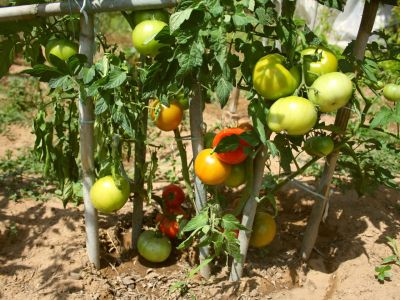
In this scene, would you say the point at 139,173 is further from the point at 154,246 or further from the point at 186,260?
the point at 186,260

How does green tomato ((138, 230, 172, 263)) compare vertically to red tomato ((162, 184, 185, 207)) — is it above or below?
below

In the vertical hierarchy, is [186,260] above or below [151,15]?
below

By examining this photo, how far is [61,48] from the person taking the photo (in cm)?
174

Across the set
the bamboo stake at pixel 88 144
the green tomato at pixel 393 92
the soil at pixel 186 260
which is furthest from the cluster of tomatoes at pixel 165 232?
Result: the green tomato at pixel 393 92

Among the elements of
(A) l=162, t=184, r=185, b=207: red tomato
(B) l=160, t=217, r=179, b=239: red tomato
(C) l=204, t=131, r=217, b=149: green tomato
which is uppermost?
(C) l=204, t=131, r=217, b=149: green tomato

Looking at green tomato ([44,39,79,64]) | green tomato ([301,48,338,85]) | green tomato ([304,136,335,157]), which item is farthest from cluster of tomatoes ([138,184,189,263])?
green tomato ([301,48,338,85])

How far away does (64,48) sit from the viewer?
1737 mm

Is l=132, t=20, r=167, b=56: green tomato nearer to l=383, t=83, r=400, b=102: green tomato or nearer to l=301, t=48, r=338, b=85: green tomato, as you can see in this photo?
l=301, t=48, r=338, b=85: green tomato

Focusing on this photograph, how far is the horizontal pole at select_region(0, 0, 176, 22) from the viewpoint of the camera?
159cm

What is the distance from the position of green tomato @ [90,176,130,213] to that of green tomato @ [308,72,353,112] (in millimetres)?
883

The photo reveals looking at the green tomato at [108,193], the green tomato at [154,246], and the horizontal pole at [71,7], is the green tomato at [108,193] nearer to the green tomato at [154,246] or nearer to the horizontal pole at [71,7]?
the green tomato at [154,246]

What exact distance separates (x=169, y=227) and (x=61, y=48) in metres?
1.04

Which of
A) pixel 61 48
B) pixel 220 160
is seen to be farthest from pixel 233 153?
pixel 61 48

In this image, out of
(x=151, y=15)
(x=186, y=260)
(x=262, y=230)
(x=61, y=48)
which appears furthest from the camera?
(x=186, y=260)
